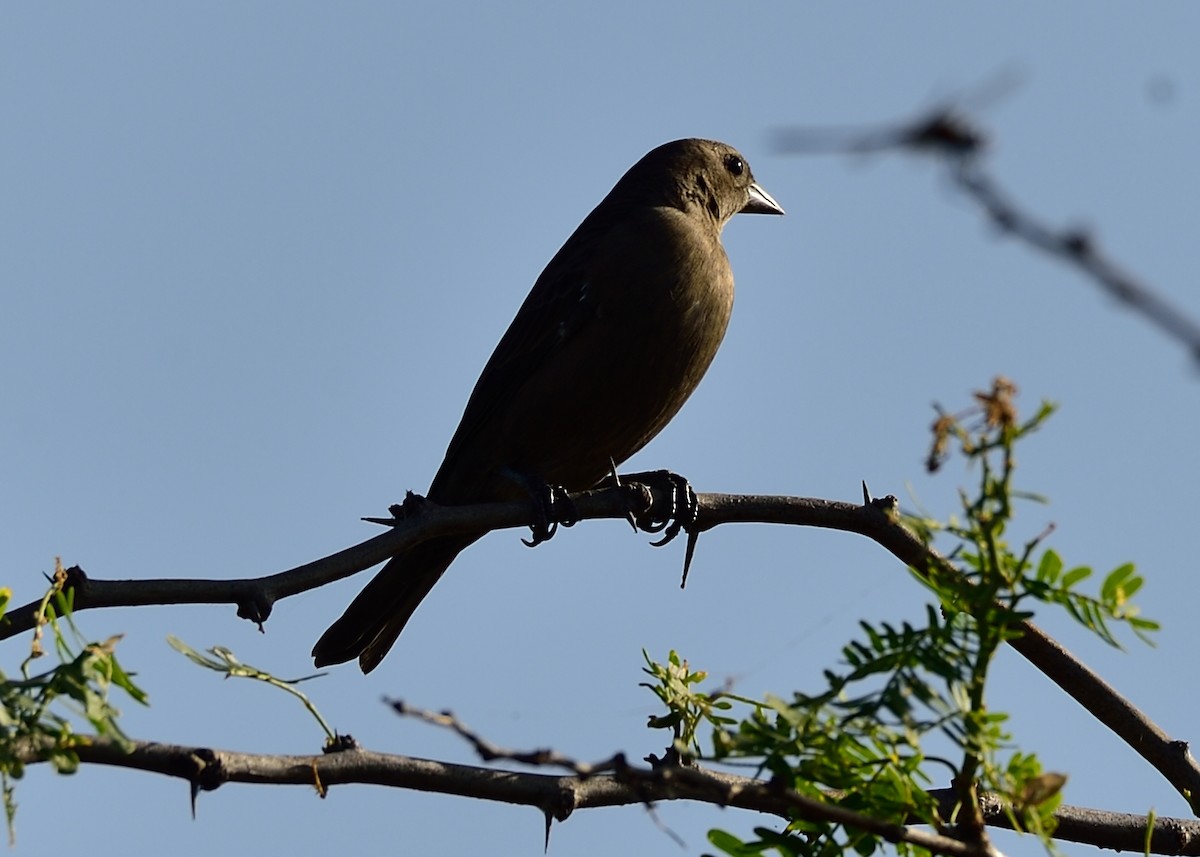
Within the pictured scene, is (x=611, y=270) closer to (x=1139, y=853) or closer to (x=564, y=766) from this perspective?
(x=1139, y=853)

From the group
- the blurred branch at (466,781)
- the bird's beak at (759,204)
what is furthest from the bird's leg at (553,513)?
the bird's beak at (759,204)

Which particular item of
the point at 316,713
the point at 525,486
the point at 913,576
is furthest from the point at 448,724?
the point at 525,486

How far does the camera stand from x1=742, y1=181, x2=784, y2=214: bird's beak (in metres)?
8.82

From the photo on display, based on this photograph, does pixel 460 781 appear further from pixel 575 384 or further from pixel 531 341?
pixel 531 341

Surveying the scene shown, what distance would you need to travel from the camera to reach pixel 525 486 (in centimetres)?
638

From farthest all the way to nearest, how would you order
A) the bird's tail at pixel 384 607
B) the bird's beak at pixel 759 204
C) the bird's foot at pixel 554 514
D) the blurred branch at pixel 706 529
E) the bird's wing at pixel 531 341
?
the bird's beak at pixel 759 204 → the bird's wing at pixel 531 341 → the bird's tail at pixel 384 607 → the bird's foot at pixel 554 514 → the blurred branch at pixel 706 529

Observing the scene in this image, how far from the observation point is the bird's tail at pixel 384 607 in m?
6.43

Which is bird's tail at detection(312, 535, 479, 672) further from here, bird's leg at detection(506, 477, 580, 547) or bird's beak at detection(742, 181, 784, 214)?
bird's beak at detection(742, 181, 784, 214)

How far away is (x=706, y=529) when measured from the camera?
14.5ft

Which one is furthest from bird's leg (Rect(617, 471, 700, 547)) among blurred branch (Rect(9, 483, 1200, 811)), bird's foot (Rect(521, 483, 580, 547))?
blurred branch (Rect(9, 483, 1200, 811))

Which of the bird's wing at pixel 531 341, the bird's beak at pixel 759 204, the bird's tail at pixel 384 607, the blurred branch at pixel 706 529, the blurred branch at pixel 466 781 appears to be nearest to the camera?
the blurred branch at pixel 466 781

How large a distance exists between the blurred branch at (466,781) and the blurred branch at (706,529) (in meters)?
0.21

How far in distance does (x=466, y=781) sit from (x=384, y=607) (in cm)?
356

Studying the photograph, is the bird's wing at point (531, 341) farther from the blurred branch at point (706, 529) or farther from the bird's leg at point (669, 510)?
the blurred branch at point (706, 529)
